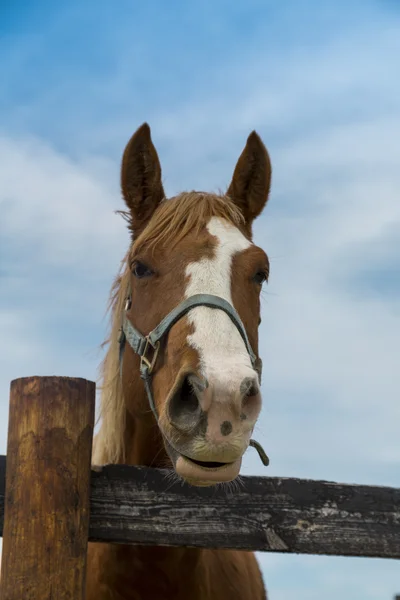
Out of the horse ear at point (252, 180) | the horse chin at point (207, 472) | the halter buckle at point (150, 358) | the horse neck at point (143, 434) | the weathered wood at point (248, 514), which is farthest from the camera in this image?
the horse ear at point (252, 180)

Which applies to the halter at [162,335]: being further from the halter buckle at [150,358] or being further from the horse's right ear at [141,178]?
the horse's right ear at [141,178]

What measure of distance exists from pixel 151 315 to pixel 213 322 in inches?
21.4

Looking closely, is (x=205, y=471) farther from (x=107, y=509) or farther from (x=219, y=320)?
(x=219, y=320)

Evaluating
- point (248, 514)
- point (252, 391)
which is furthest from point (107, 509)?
point (252, 391)

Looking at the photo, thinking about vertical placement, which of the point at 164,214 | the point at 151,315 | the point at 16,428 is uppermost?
the point at 164,214

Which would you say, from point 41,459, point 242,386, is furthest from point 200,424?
point 41,459

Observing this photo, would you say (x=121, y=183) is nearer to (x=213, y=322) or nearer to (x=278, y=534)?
(x=213, y=322)

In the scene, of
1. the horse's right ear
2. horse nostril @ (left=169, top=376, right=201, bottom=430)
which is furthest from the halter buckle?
the horse's right ear

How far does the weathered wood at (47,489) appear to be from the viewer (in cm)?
276

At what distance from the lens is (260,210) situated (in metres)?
4.34

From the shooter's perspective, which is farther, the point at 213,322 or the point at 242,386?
the point at 213,322

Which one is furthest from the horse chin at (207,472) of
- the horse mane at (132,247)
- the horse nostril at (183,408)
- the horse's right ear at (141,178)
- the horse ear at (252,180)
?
the horse ear at (252,180)

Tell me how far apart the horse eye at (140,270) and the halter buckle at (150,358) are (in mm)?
350

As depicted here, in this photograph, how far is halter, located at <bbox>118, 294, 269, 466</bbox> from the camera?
3152 mm
